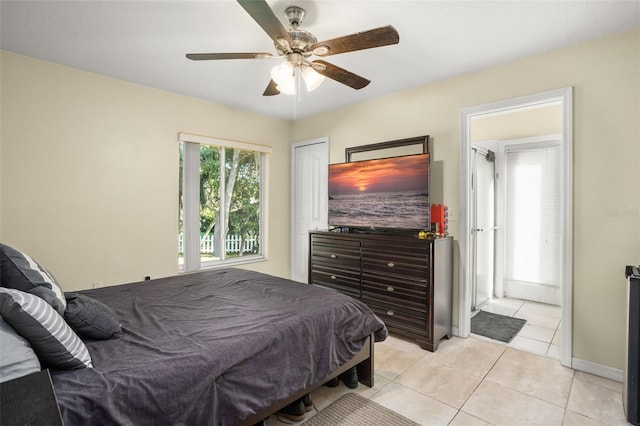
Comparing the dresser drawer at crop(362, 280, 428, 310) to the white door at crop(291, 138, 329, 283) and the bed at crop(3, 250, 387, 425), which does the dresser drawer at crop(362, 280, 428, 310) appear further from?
the white door at crop(291, 138, 329, 283)

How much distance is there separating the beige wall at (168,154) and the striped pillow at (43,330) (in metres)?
2.23

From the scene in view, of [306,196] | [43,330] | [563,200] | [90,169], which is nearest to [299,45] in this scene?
[43,330]

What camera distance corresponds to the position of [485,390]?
2307 millimetres

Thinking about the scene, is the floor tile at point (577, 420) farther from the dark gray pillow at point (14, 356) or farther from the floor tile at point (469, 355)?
the dark gray pillow at point (14, 356)

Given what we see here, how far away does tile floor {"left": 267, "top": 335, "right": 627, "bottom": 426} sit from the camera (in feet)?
6.59

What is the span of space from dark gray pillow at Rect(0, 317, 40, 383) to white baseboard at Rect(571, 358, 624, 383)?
3.46 m

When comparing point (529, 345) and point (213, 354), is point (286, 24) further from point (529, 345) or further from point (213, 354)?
point (529, 345)

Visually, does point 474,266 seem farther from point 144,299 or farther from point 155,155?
point 155,155

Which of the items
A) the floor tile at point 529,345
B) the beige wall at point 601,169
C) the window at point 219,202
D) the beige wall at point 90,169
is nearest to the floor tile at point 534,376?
the floor tile at point 529,345

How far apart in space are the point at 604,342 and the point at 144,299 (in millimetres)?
3430

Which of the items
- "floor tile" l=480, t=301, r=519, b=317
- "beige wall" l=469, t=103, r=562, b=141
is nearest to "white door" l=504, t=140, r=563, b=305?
"beige wall" l=469, t=103, r=562, b=141

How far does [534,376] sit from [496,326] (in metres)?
1.10

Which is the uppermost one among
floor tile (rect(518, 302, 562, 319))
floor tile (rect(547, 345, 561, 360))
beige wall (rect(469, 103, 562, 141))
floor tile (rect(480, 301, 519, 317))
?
beige wall (rect(469, 103, 562, 141))

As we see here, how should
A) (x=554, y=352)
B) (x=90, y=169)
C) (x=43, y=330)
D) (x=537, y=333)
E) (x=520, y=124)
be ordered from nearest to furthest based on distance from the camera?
(x=43, y=330)
(x=554, y=352)
(x=90, y=169)
(x=537, y=333)
(x=520, y=124)
